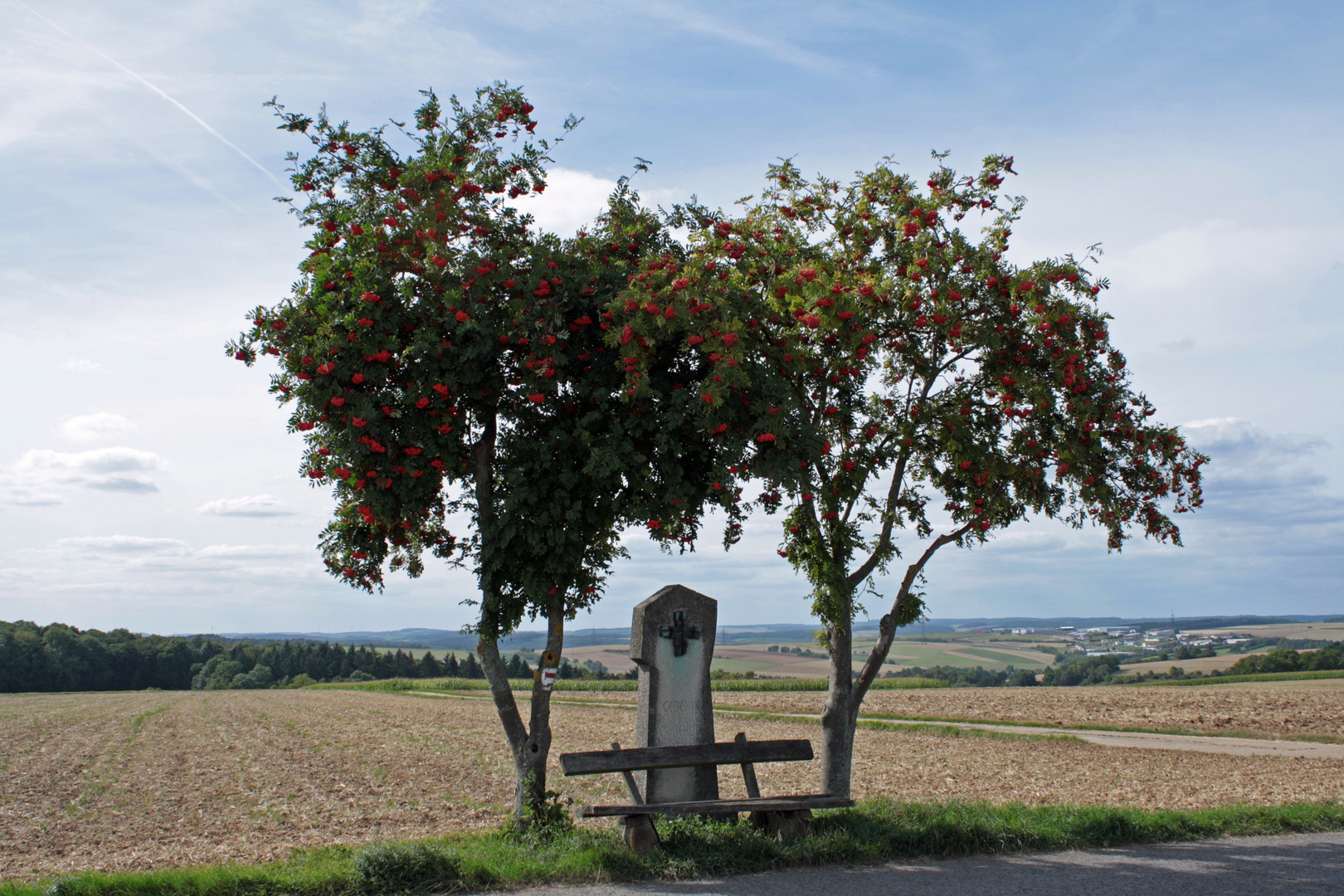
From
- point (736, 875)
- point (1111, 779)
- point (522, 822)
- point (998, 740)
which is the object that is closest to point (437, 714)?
point (998, 740)

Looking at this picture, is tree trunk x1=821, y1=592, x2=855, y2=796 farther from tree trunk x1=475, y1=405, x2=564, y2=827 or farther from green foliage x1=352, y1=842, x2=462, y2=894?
green foliage x1=352, y1=842, x2=462, y2=894

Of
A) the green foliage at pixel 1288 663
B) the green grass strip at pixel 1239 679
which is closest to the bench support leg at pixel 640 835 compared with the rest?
the green grass strip at pixel 1239 679

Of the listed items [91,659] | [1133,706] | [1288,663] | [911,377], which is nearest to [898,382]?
[911,377]

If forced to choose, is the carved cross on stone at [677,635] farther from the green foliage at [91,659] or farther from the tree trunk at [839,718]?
the green foliage at [91,659]

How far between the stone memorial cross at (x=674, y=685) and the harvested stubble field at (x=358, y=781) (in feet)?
17.2

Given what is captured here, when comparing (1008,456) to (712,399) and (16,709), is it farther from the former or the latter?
(16,709)

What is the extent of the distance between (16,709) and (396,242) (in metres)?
46.5

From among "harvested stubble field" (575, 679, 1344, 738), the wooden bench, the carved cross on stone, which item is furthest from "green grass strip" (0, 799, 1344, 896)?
"harvested stubble field" (575, 679, 1344, 738)

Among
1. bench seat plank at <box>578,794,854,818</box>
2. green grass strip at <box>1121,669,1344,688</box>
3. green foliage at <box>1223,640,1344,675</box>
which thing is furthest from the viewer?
green foliage at <box>1223,640,1344,675</box>

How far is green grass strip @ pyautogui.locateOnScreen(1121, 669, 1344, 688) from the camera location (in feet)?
145

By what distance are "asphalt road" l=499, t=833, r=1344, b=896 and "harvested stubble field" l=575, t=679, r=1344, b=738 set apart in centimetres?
2357

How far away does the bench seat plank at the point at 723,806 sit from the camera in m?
7.36

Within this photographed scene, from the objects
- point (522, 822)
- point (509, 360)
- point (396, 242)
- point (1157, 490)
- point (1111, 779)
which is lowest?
point (1111, 779)

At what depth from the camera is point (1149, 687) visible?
4169 centimetres
